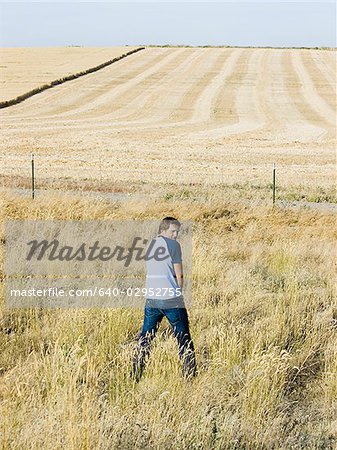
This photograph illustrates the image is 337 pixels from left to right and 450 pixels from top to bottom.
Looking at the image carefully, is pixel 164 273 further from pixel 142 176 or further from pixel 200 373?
pixel 142 176

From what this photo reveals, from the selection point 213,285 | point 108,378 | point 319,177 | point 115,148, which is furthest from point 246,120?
point 108,378

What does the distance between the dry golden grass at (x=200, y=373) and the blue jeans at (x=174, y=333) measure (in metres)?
0.08

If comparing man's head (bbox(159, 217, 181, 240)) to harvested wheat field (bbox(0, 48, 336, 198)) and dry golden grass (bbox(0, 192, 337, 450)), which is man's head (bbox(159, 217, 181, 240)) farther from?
harvested wheat field (bbox(0, 48, 336, 198))

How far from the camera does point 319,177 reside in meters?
23.4

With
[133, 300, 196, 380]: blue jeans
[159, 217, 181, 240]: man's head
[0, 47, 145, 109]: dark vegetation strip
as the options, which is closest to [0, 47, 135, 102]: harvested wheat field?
[0, 47, 145, 109]: dark vegetation strip

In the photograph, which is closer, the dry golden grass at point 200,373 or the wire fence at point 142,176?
the dry golden grass at point 200,373

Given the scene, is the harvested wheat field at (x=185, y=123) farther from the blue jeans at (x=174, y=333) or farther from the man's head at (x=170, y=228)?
the blue jeans at (x=174, y=333)

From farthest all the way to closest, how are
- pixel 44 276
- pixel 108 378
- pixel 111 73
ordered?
pixel 111 73
pixel 44 276
pixel 108 378

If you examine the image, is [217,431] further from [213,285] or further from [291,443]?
[213,285]

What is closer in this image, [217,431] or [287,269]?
[217,431]

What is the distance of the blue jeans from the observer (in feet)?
16.6

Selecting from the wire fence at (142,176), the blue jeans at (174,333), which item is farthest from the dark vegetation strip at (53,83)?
the blue jeans at (174,333)

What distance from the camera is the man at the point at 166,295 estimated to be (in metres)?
5.29

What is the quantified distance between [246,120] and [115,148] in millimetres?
15584
